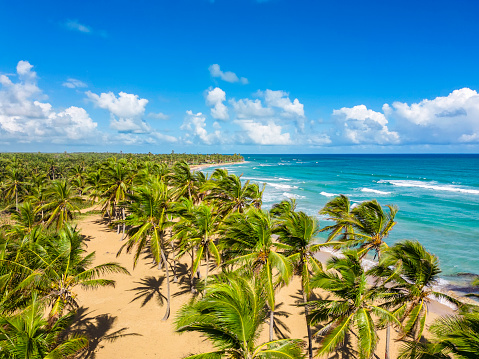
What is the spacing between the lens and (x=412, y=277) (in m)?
9.40

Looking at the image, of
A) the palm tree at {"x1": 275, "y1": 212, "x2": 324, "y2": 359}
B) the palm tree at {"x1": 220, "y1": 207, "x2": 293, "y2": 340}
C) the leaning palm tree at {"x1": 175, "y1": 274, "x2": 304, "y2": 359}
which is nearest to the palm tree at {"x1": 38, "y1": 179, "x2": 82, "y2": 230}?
the palm tree at {"x1": 220, "y1": 207, "x2": 293, "y2": 340}

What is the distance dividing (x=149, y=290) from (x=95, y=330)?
14.3ft

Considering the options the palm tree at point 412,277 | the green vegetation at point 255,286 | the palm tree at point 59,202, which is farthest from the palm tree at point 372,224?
the palm tree at point 59,202

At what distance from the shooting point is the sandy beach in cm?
1250

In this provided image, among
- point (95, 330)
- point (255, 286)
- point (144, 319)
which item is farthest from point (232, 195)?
point (95, 330)

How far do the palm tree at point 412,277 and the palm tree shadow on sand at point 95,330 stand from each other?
12.8 m

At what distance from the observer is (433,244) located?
2700 centimetres

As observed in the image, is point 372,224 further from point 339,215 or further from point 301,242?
point 301,242

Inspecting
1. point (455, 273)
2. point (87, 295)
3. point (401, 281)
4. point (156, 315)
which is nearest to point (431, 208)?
point (455, 273)

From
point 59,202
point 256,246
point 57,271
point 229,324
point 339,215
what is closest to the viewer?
point 229,324

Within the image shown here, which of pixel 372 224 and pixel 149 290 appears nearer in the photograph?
pixel 372 224

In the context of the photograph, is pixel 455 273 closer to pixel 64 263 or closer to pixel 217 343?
pixel 217 343

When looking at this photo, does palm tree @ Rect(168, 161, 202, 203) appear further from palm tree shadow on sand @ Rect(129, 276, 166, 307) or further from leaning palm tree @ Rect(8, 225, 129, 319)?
leaning palm tree @ Rect(8, 225, 129, 319)

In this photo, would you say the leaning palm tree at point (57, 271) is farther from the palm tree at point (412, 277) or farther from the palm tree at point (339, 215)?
the palm tree at point (339, 215)
